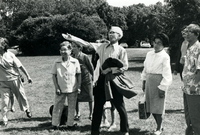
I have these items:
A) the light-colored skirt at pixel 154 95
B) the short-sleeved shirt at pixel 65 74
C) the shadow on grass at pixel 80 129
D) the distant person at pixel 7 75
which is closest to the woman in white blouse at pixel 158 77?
the light-colored skirt at pixel 154 95

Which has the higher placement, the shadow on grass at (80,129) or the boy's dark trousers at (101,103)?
the boy's dark trousers at (101,103)

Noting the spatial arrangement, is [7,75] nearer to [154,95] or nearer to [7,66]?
[7,66]

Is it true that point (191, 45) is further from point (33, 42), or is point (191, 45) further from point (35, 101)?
point (33, 42)

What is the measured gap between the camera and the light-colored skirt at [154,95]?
5863mm

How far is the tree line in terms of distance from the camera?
20.2m

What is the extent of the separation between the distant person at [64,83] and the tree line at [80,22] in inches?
99.7

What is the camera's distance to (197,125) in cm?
466

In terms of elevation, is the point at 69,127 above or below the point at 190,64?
below

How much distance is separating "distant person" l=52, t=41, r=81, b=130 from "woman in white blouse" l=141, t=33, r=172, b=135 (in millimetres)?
1590

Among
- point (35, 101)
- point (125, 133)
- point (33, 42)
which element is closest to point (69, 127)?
point (125, 133)

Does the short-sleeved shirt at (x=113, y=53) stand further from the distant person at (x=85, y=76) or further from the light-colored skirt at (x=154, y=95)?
the distant person at (x=85, y=76)

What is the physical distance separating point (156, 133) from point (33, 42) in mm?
37372

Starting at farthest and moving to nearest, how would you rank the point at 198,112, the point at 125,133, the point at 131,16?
1. the point at 131,16
2. the point at 125,133
3. the point at 198,112

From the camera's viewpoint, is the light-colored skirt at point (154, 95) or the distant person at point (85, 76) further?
the distant person at point (85, 76)
